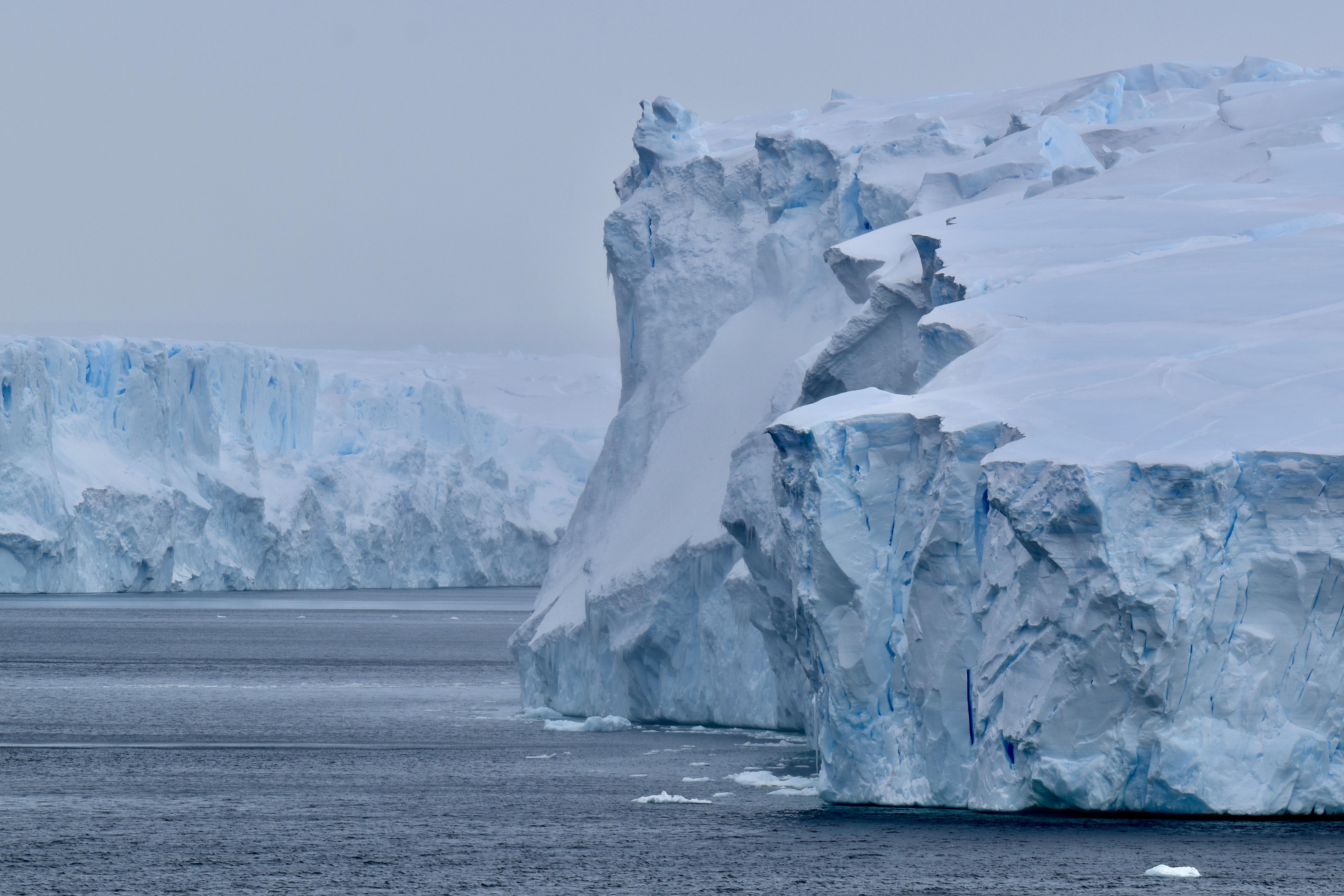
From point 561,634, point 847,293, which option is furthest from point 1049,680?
point 561,634

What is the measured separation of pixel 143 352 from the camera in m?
73.2

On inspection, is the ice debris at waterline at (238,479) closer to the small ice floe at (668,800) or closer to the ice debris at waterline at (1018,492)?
the ice debris at waterline at (1018,492)

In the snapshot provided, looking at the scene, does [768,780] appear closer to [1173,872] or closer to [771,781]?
[771,781]

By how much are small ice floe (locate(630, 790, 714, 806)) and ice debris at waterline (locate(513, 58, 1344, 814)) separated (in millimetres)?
1369

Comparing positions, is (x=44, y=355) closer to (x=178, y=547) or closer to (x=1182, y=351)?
(x=178, y=547)

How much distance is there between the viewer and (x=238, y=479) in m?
74.6

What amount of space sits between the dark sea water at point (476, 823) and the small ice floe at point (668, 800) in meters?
0.17

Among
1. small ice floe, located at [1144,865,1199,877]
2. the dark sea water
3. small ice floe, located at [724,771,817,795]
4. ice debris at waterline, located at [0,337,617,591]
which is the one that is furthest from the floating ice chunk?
ice debris at waterline, located at [0,337,617,591]

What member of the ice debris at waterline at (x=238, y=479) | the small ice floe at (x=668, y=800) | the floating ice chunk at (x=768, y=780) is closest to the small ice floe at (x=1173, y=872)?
the small ice floe at (x=668, y=800)

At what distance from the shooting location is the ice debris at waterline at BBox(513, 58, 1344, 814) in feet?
44.3

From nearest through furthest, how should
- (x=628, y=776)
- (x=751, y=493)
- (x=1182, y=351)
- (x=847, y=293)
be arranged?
(x=1182, y=351) → (x=628, y=776) → (x=751, y=493) → (x=847, y=293)

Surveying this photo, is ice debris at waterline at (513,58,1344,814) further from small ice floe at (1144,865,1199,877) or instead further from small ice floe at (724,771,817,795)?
small ice floe at (1144,865,1199,877)

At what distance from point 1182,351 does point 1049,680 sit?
363 centimetres

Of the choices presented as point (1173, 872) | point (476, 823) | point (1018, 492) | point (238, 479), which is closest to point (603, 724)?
point (476, 823)
